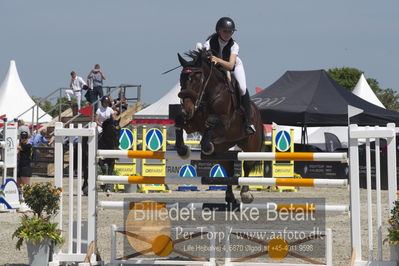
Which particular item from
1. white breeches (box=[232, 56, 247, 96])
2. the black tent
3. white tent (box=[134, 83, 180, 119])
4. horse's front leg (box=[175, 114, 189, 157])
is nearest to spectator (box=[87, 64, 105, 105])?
white tent (box=[134, 83, 180, 119])

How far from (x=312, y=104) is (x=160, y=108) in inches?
349

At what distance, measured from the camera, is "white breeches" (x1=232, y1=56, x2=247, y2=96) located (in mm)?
7469

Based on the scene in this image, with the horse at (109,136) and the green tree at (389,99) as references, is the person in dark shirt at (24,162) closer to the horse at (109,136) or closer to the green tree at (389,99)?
the horse at (109,136)

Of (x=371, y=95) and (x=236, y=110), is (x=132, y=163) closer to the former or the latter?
(x=236, y=110)

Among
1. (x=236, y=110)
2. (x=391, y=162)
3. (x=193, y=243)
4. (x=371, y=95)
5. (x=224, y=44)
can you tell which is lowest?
(x=193, y=243)

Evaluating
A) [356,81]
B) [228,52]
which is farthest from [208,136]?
[356,81]

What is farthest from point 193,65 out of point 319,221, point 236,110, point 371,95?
point 371,95

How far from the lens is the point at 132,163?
1620 cm

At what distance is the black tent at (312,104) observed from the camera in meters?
18.3

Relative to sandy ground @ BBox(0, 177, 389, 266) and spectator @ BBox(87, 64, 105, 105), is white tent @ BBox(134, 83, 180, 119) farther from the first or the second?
sandy ground @ BBox(0, 177, 389, 266)

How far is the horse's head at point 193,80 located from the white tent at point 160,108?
17.8 metres

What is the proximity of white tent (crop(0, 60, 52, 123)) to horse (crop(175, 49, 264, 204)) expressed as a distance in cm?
2702

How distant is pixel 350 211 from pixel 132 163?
10649mm

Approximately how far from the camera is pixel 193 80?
6484 millimetres
